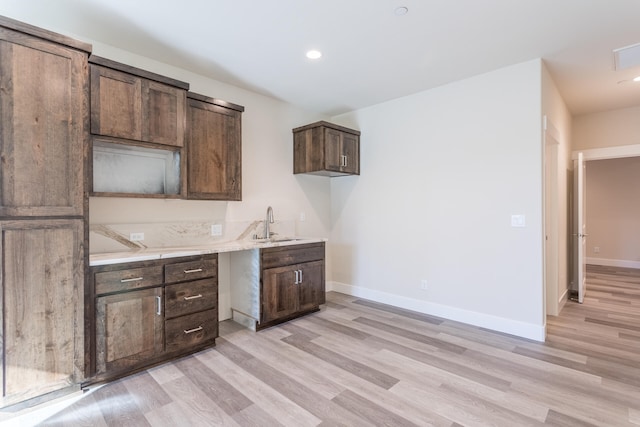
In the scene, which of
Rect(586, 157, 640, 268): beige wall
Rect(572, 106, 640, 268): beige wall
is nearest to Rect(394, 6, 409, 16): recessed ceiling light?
Rect(572, 106, 640, 268): beige wall

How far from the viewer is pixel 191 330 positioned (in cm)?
275

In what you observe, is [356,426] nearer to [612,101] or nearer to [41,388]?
[41,388]

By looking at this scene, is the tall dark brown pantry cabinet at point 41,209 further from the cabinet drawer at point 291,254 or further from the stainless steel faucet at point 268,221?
the stainless steel faucet at point 268,221

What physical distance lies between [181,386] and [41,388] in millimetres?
847

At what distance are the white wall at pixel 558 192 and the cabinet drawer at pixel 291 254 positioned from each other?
2804 mm

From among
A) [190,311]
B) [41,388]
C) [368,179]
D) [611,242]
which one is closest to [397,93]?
[368,179]

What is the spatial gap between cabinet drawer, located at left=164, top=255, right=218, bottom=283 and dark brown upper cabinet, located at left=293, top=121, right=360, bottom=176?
189 centimetres

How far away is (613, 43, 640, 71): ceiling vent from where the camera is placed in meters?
2.88

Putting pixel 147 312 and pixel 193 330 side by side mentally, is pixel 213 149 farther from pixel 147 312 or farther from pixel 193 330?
pixel 193 330

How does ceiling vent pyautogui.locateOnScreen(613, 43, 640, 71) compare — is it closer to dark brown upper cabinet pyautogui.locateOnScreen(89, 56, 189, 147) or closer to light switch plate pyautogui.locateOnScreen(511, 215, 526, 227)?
light switch plate pyautogui.locateOnScreen(511, 215, 526, 227)

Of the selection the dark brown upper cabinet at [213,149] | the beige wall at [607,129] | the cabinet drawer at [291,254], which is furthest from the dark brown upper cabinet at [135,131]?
the beige wall at [607,129]

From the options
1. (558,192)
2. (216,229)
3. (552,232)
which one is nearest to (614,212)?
(558,192)

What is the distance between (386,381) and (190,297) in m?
1.76

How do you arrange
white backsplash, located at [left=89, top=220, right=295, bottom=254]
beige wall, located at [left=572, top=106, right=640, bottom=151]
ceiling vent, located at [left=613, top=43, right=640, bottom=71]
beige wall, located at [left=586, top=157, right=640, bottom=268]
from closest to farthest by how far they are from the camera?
white backsplash, located at [left=89, top=220, right=295, bottom=254]
ceiling vent, located at [left=613, top=43, right=640, bottom=71]
beige wall, located at [left=572, top=106, right=640, bottom=151]
beige wall, located at [left=586, top=157, right=640, bottom=268]
